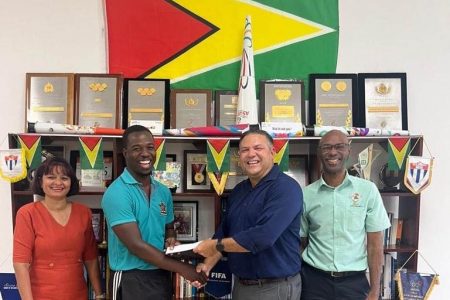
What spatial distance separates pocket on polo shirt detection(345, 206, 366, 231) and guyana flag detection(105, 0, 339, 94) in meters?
1.18

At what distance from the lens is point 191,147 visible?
282 cm

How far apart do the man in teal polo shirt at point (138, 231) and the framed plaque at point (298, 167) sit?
1.08m

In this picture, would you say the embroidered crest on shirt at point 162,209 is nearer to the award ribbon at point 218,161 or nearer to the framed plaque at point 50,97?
Answer: the award ribbon at point 218,161

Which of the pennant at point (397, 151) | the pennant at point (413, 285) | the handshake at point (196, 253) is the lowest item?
the pennant at point (413, 285)

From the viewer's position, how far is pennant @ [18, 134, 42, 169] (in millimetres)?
→ 2449

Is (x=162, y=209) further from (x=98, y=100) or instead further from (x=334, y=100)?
(x=334, y=100)

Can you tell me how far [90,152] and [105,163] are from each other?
0.75ft

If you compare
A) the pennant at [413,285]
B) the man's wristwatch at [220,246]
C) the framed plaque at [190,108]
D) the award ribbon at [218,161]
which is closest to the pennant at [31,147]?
the framed plaque at [190,108]

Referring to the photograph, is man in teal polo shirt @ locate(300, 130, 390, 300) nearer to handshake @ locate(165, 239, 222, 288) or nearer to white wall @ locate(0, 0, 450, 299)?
handshake @ locate(165, 239, 222, 288)

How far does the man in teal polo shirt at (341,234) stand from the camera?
6.64 ft

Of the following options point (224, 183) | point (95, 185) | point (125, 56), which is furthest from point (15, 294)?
point (125, 56)

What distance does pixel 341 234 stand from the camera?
2.03 m

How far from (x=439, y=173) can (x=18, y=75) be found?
3241mm

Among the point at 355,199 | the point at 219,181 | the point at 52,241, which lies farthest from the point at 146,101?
the point at 355,199
